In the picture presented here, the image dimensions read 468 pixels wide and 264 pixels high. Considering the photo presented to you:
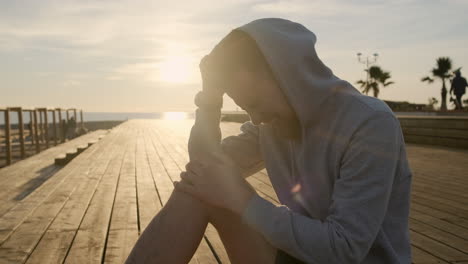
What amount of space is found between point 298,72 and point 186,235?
68 centimetres

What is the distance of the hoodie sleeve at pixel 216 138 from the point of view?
179 centimetres

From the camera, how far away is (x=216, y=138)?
5.93ft

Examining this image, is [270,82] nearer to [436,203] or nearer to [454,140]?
[436,203]

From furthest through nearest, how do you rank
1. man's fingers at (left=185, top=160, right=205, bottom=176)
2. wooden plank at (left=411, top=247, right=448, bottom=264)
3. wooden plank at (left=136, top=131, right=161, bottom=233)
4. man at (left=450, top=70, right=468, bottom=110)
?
man at (left=450, top=70, right=468, bottom=110)
wooden plank at (left=136, top=131, right=161, bottom=233)
wooden plank at (left=411, top=247, right=448, bottom=264)
man's fingers at (left=185, top=160, right=205, bottom=176)

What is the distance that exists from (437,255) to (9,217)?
9.70ft

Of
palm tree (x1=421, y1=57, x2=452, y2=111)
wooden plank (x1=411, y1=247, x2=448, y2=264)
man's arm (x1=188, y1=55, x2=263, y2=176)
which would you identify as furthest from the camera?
palm tree (x1=421, y1=57, x2=452, y2=111)

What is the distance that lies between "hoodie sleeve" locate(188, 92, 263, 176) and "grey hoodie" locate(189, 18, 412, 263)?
26cm

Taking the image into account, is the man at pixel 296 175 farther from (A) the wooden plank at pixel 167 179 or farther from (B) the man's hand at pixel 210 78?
(A) the wooden plank at pixel 167 179

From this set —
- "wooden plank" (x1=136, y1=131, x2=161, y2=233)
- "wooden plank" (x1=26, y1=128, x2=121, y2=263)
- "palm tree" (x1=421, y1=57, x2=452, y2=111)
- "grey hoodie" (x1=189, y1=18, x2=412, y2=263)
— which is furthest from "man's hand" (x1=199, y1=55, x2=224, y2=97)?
"palm tree" (x1=421, y1=57, x2=452, y2=111)

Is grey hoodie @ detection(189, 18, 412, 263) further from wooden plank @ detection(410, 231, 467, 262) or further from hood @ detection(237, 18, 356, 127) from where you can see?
wooden plank @ detection(410, 231, 467, 262)

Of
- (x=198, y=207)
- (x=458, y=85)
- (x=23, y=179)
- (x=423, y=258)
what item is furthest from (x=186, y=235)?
(x=458, y=85)

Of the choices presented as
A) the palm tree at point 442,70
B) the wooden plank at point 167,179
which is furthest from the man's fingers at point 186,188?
the palm tree at point 442,70

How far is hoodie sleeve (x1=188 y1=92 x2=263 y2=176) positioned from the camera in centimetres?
179

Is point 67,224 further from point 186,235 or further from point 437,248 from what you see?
point 437,248
